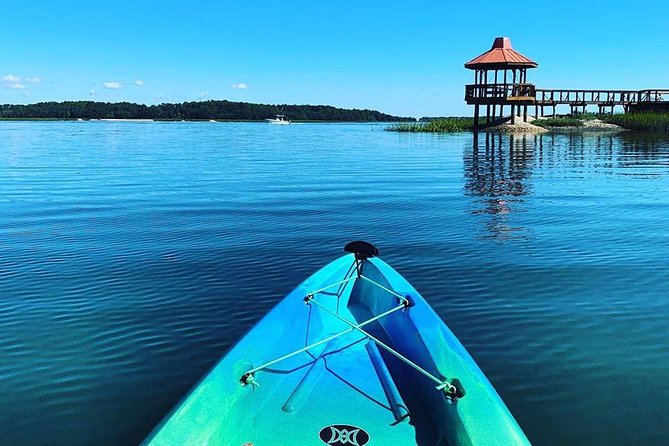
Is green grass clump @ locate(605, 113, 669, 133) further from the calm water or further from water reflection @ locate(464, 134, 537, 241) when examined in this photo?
the calm water

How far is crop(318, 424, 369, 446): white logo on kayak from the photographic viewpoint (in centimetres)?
476

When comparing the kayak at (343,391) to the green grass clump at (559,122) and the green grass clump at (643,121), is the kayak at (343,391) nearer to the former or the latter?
the green grass clump at (643,121)

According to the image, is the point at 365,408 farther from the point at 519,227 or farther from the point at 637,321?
the point at 519,227

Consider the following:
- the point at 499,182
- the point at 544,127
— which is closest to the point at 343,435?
the point at 499,182

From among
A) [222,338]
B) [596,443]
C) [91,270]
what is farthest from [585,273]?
[91,270]

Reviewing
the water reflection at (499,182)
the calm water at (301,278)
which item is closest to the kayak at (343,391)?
the calm water at (301,278)

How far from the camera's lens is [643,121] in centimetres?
5841

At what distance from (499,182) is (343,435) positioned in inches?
818

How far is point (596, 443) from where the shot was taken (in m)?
5.21

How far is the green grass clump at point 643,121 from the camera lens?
5603 centimetres

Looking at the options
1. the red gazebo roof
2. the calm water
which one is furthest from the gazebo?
the calm water

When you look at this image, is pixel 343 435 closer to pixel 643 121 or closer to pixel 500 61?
pixel 500 61

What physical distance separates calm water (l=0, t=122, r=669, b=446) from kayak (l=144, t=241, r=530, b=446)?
43.1 inches

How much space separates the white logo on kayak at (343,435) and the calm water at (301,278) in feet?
5.51
